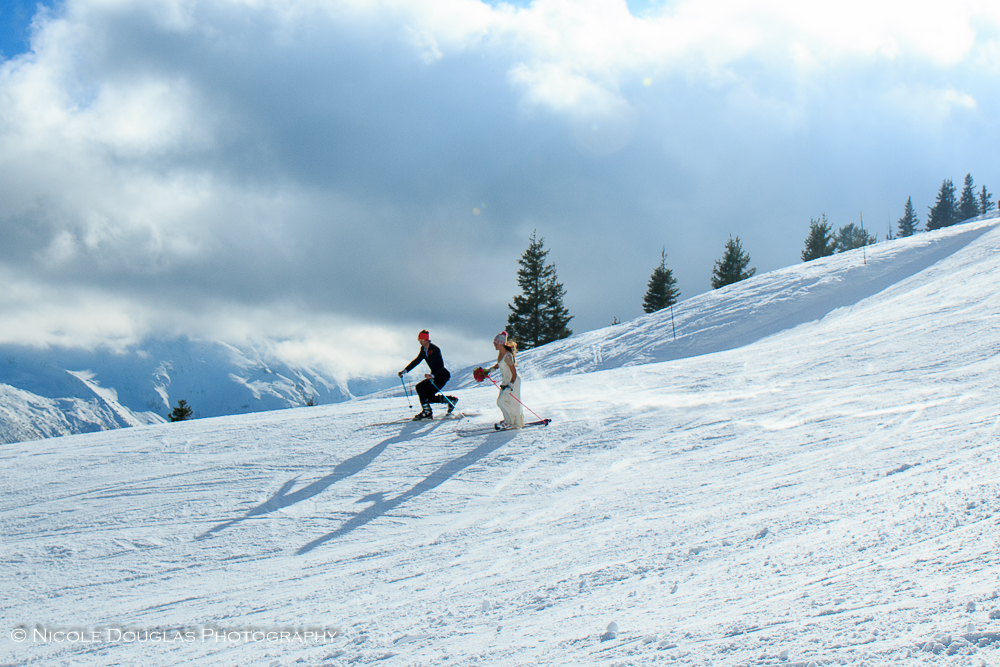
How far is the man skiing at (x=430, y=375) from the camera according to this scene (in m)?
11.9

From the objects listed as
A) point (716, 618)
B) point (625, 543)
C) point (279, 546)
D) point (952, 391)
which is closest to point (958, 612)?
point (716, 618)

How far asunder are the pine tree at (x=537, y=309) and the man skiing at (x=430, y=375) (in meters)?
35.0

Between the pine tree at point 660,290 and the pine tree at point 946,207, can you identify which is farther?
the pine tree at point 946,207

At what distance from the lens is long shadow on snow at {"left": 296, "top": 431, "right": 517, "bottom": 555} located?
290 inches

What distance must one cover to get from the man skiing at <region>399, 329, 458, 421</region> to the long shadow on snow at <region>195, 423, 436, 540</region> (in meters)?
1.35

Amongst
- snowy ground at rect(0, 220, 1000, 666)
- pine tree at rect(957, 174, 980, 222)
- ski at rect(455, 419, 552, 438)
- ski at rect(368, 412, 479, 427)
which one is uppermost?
pine tree at rect(957, 174, 980, 222)

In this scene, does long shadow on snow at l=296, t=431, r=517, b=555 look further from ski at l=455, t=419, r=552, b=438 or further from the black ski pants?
the black ski pants

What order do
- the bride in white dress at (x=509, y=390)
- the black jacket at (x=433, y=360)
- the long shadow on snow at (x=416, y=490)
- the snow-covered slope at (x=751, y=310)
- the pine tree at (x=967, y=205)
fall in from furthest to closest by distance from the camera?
the pine tree at (x=967, y=205), the snow-covered slope at (x=751, y=310), the black jacket at (x=433, y=360), the bride in white dress at (x=509, y=390), the long shadow on snow at (x=416, y=490)

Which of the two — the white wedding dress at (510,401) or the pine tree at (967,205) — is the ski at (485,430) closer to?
the white wedding dress at (510,401)

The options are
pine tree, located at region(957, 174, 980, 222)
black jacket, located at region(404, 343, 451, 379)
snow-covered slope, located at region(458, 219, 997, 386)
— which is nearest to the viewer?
black jacket, located at region(404, 343, 451, 379)

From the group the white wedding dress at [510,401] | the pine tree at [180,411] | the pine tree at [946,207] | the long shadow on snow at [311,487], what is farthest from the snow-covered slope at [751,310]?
the pine tree at [946,207]

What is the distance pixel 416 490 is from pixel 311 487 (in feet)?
5.04

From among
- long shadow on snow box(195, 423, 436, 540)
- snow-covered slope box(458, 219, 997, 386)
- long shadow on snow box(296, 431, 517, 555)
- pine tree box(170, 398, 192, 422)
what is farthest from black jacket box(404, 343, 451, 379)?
pine tree box(170, 398, 192, 422)

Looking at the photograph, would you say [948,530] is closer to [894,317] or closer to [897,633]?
[897,633]
